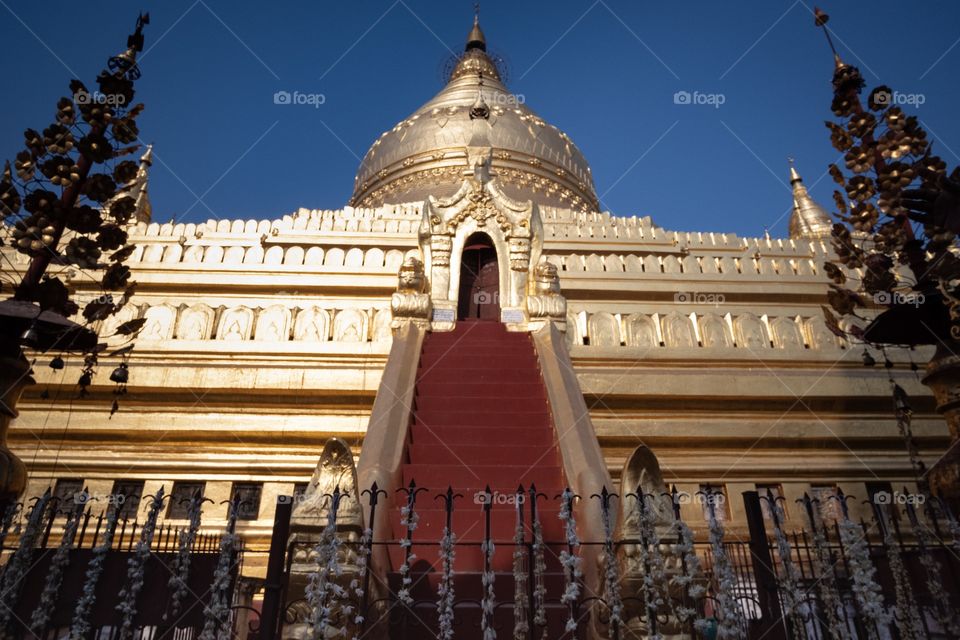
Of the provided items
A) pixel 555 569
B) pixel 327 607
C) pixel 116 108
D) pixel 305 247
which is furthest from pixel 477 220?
pixel 327 607

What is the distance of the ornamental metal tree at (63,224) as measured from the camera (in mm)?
5387

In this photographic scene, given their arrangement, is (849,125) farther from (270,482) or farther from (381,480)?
(270,482)

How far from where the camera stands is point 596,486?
5887mm

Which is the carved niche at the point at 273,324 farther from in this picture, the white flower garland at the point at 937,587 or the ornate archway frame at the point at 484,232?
the white flower garland at the point at 937,587

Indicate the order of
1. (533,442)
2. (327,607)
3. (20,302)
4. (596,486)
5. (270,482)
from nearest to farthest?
1. (327,607)
2. (20,302)
3. (596,486)
4. (533,442)
5. (270,482)

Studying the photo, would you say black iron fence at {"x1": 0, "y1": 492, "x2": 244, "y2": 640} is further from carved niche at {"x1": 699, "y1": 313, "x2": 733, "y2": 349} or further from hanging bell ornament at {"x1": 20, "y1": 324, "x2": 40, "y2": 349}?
carved niche at {"x1": 699, "y1": 313, "x2": 733, "y2": 349}

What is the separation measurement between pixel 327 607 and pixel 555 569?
1996 millimetres

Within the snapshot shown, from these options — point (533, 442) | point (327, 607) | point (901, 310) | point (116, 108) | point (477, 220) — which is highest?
point (477, 220)

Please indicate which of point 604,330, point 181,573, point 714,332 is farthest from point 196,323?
point 714,332

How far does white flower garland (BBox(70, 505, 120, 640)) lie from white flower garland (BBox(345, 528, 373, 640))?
1.61 meters

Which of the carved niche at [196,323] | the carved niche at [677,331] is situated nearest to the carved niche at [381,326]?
the carved niche at [196,323]

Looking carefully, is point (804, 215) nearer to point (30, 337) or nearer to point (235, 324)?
point (235, 324)

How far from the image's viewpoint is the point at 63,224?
589 cm

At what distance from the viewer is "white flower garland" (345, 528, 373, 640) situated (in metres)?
4.28
